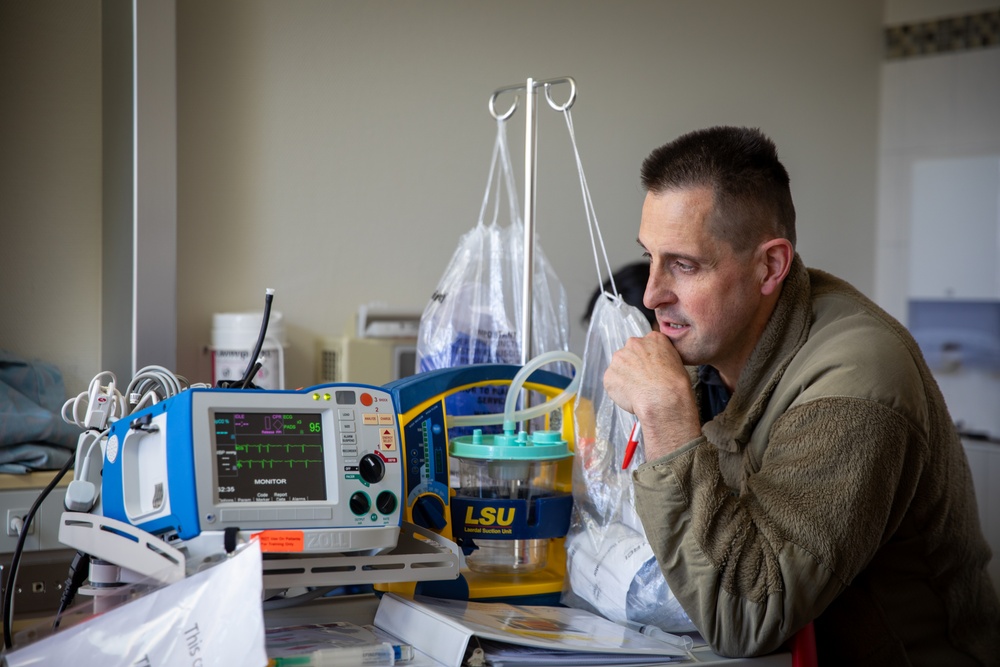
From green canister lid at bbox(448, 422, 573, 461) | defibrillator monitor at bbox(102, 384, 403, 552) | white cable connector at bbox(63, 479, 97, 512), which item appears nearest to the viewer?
defibrillator monitor at bbox(102, 384, 403, 552)

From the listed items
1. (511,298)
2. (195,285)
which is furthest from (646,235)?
(195,285)

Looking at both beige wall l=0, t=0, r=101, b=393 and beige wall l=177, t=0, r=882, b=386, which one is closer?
beige wall l=0, t=0, r=101, b=393

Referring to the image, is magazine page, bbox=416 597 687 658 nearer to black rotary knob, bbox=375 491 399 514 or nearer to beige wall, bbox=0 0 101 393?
black rotary knob, bbox=375 491 399 514

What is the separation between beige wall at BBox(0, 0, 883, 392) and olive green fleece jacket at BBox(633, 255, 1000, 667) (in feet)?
4.46

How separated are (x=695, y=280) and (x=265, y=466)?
2.16ft

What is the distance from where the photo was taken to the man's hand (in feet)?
4.07

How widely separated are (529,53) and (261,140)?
90cm

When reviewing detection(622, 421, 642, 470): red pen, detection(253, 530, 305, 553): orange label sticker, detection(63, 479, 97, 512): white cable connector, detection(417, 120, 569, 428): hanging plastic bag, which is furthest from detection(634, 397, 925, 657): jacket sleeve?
detection(417, 120, 569, 428): hanging plastic bag

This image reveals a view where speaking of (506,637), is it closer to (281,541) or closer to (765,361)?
(281,541)

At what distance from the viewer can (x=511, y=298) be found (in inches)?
86.9

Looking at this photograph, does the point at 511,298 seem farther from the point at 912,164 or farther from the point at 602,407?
the point at 912,164

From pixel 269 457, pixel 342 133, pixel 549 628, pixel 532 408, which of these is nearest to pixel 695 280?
pixel 532 408

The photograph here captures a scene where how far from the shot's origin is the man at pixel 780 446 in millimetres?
1147

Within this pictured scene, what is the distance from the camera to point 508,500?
136 centimetres
